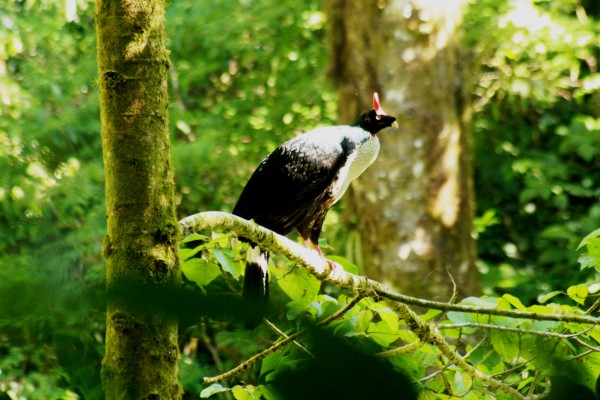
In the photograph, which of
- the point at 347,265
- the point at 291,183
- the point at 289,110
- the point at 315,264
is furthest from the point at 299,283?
the point at 289,110

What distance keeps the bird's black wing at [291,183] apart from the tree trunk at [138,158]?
150 cm

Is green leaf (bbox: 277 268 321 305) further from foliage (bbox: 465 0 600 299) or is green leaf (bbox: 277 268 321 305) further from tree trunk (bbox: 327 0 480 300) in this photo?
foliage (bbox: 465 0 600 299)

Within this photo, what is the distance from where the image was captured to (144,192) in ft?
4.60

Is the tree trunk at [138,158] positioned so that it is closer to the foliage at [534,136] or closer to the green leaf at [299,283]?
the green leaf at [299,283]

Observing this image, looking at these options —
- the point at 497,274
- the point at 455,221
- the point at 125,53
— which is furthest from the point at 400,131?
the point at 125,53

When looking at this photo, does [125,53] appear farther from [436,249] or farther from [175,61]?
[175,61]

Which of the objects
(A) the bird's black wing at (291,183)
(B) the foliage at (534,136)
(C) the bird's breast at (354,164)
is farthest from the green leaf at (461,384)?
(B) the foliage at (534,136)

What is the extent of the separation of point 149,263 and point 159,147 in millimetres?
242

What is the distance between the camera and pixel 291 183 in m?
3.11

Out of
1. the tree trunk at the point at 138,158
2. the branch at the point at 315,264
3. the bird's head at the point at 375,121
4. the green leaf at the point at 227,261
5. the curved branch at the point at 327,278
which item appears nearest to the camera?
the tree trunk at the point at 138,158

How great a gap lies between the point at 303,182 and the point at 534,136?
4164 mm

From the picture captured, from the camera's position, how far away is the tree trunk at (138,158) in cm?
128

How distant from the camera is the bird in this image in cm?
304

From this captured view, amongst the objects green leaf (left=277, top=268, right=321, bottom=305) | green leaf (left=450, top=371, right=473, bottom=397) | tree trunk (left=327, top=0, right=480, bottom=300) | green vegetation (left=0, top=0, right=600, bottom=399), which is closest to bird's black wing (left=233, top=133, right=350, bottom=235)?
green leaf (left=277, top=268, right=321, bottom=305)
